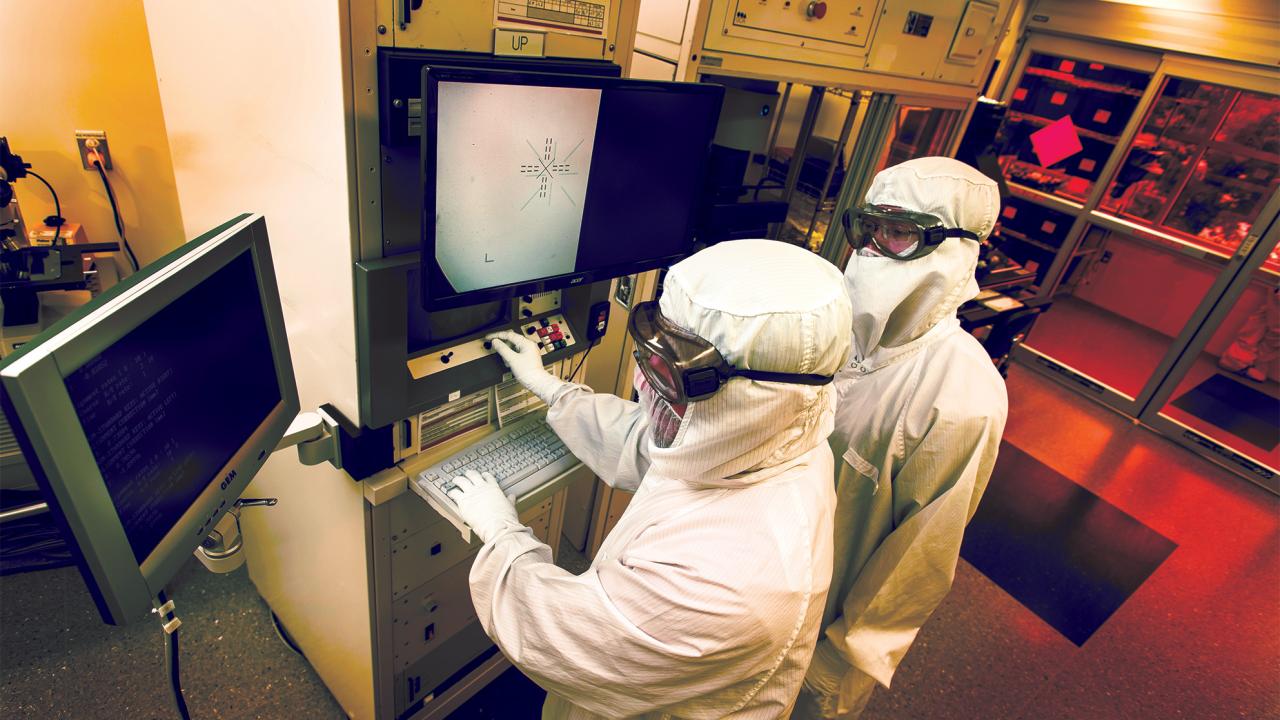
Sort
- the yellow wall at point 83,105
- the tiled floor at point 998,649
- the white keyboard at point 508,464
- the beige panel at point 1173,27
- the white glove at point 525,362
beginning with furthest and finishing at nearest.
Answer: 1. the beige panel at point 1173,27
2. the yellow wall at point 83,105
3. the tiled floor at point 998,649
4. the white glove at point 525,362
5. the white keyboard at point 508,464

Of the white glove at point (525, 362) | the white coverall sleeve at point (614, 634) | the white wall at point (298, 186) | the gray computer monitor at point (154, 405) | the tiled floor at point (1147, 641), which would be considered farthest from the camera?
the tiled floor at point (1147, 641)

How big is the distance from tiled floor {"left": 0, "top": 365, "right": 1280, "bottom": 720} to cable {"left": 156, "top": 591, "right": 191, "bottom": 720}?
0.92 m

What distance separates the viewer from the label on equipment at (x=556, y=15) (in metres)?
1.16

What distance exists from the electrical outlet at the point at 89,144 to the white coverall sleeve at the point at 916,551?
274 cm

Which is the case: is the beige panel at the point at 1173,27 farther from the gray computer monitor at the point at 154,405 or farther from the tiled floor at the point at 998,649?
the gray computer monitor at the point at 154,405

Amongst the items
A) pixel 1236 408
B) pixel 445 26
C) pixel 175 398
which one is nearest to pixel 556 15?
pixel 445 26

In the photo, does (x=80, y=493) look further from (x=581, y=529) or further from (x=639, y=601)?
(x=581, y=529)

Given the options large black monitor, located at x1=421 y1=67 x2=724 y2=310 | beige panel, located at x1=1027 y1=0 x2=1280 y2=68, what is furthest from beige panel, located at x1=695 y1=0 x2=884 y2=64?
beige panel, located at x1=1027 y1=0 x2=1280 y2=68

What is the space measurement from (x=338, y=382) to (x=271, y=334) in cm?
22

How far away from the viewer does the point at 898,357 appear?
172 centimetres

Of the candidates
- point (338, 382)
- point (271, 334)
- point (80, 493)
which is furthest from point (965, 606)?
point (80, 493)

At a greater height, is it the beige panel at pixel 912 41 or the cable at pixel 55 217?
the beige panel at pixel 912 41

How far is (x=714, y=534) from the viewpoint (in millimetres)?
977

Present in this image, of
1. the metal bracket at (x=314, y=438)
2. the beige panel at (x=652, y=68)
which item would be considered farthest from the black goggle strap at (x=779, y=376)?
the beige panel at (x=652, y=68)
